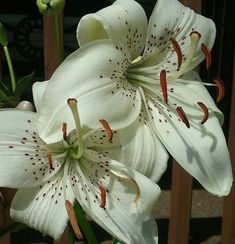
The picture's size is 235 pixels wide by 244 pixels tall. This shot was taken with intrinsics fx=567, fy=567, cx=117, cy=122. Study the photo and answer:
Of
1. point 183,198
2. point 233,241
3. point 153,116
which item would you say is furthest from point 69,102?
point 233,241

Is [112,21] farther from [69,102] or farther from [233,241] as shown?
[233,241]

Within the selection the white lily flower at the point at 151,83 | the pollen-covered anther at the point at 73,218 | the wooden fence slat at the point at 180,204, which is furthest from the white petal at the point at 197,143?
the wooden fence slat at the point at 180,204

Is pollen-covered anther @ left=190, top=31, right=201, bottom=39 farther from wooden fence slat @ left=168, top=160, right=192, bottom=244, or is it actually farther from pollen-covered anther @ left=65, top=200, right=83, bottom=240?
wooden fence slat @ left=168, top=160, right=192, bottom=244

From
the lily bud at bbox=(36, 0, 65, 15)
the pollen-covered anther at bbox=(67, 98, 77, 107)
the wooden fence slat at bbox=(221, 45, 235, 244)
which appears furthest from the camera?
the wooden fence slat at bbox=(221, 45, 235, 244)

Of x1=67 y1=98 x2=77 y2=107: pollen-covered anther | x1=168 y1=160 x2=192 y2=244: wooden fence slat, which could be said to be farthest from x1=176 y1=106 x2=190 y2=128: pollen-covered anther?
x1=168 y1=160 x2=192 y2=244: wooden fence slat

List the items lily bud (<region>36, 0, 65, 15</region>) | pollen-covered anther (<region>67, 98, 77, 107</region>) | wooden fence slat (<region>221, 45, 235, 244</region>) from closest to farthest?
pollen-covered anther (<region>67, 98, 77, 107</region>), lily bud (<region>36, 0, 65, 15</region>), wooden fence slat (<region>221, 45, 235, 244</region>)

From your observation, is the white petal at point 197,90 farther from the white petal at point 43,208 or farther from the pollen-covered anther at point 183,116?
the white petal at point 43,208
